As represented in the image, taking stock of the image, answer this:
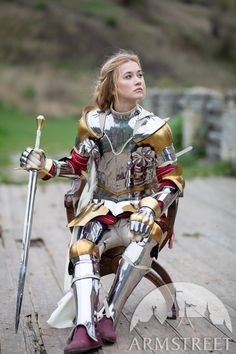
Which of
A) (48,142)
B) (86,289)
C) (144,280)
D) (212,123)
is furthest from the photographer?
(48,142)

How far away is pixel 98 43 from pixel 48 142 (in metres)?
22.0

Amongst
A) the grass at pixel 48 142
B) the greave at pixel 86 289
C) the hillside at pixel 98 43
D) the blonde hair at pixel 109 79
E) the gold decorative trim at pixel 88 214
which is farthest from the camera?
the hillside at pixel 98 43

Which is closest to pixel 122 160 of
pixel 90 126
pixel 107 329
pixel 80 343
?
pixel 90 126

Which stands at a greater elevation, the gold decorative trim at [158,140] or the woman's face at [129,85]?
the woman's face at [129,85]

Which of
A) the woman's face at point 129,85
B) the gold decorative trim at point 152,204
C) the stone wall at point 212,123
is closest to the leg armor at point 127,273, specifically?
the gold decorative trim at point 152,204

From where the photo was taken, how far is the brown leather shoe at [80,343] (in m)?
3.50

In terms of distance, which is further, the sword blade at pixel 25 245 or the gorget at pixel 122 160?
the gorget at pixel 122 160

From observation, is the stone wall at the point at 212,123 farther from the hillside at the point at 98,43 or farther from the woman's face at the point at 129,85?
the hillside at the point at 98,43

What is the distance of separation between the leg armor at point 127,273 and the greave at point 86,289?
100 mm

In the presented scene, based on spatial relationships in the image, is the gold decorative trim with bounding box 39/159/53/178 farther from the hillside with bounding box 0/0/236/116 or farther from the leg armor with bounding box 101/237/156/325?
the hillside with bounding box 0/0/236/116

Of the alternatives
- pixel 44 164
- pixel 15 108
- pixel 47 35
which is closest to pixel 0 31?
pixel 47 35

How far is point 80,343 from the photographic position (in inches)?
138

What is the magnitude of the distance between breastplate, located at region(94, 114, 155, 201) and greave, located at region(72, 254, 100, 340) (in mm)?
444

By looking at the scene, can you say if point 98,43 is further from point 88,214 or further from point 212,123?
point 88,214
